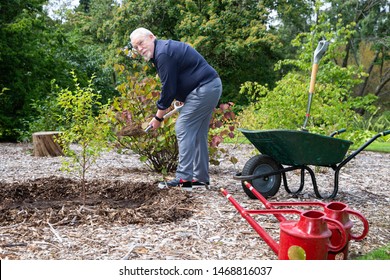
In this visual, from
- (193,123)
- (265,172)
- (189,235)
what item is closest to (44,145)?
(193,123)

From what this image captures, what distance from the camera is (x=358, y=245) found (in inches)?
112

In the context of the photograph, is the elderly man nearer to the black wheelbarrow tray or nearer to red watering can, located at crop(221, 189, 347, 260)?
the black wheelbarrow tray

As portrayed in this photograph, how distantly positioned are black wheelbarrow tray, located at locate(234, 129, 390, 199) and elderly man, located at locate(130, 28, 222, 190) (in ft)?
1.50

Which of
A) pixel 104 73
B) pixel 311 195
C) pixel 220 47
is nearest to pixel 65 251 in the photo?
pixel 311 195

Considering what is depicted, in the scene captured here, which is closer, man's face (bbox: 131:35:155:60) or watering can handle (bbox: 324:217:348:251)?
watering can handle (bbox: 324:217:348:251)

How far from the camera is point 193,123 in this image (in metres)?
4.11

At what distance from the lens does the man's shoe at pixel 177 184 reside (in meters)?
4.16

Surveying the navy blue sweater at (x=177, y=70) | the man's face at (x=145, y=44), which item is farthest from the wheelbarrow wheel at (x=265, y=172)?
the man's face at (x=145, y=44)

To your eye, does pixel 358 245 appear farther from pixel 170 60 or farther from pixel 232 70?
pixel 232 70

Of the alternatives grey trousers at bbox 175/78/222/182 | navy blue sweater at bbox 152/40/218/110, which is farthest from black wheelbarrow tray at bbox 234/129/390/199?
navy blue sweater at bbox 152/40/218/110

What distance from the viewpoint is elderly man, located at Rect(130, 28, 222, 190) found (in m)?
3.88

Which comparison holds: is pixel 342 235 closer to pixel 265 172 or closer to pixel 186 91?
pixel 265 172

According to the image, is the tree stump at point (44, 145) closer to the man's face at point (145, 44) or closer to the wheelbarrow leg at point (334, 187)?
the man's face at point (145, 44)
